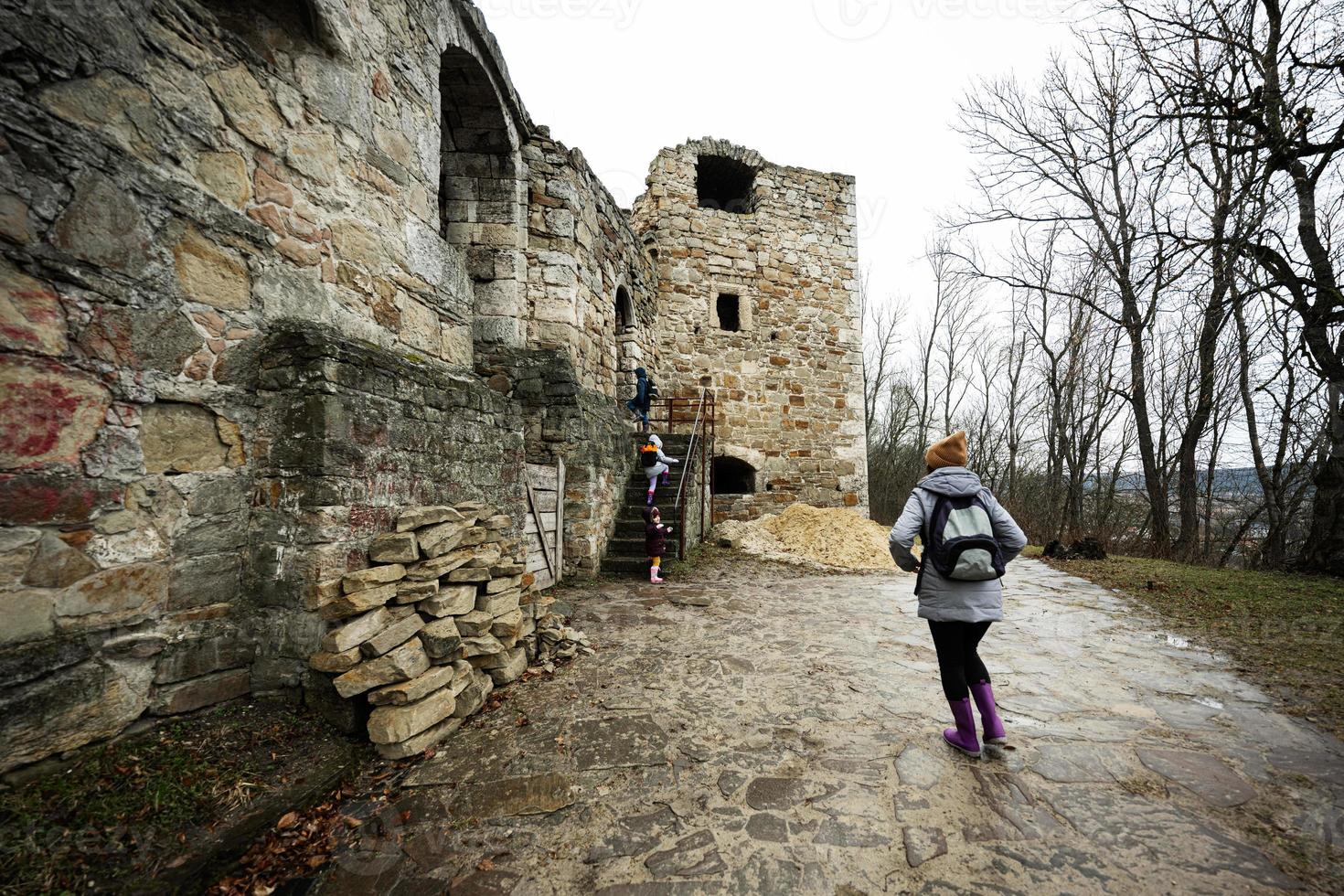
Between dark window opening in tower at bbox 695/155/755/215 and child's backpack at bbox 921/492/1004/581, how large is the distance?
1005cm

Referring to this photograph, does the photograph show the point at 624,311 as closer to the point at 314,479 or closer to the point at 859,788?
the point at 314,479

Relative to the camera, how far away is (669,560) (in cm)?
730

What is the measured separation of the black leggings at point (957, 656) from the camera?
258 cm

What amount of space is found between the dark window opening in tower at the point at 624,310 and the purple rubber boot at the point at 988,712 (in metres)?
7.53

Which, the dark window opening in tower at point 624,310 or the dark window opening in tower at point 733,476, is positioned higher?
the dark window opening in tower at point 624,310

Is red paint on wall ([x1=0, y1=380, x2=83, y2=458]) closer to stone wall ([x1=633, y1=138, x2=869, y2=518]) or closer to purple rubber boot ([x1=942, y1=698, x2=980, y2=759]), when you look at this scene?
purple rubber boot ([x1=942, y1=698, x2=980, y2=759])

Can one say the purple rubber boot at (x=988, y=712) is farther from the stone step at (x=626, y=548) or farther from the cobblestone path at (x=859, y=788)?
the stone step at (x=626, y=548)

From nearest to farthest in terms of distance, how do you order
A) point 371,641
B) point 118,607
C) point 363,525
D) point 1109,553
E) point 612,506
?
point 118,607, point 371,641, point 363,525, point 612,506, point 1109,553

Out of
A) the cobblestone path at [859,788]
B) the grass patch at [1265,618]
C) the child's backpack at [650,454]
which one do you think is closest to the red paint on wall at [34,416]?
the cobblestone path at [859,788]

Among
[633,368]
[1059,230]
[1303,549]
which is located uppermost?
[1059,230]

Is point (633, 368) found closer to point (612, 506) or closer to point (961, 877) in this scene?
point (612, 506)

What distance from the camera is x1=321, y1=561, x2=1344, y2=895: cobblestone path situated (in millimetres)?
1828

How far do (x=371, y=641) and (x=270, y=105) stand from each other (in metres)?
2.84

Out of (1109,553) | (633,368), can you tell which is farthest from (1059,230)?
(633,368)
